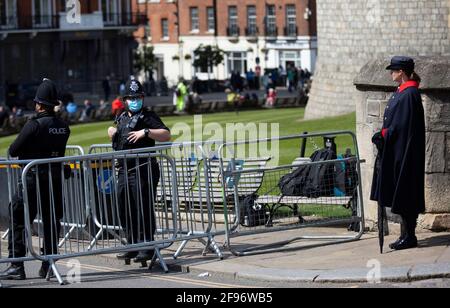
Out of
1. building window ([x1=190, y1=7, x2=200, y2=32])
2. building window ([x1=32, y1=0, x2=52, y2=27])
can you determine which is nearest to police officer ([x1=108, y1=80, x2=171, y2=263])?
building window ([x1=32, y1=0, x2=52, y2=27])

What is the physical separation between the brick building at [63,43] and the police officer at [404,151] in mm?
57226

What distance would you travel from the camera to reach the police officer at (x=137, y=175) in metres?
11.9

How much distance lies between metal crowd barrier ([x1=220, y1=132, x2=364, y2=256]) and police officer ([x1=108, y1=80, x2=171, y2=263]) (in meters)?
0.85

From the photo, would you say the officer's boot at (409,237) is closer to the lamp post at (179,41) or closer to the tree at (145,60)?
the tree at (145,60)

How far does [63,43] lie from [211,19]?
1856cm

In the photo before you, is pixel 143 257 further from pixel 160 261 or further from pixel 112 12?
pixel 112 12

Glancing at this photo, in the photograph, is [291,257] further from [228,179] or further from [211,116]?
[211,116]

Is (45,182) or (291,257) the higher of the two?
(45,182)

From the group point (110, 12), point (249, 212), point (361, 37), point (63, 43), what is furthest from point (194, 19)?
point (249, 212)

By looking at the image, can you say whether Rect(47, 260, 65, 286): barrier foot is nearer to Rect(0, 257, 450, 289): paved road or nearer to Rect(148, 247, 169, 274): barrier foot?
Rect(0, 257, 450, 289): paved road

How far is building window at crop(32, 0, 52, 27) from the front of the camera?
7162 cm

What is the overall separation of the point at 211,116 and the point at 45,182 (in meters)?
37.6
